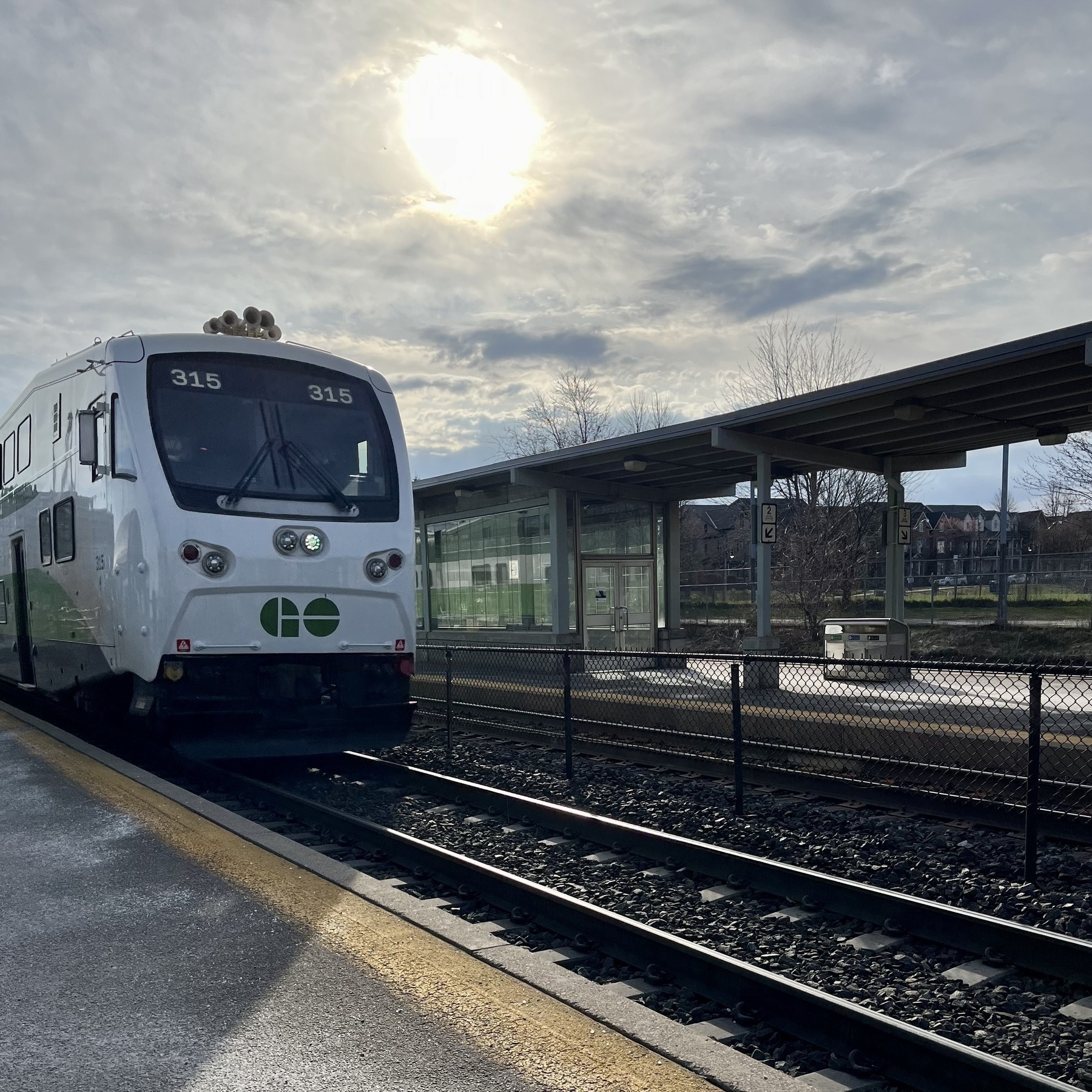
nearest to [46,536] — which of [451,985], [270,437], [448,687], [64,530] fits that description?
[64,530]

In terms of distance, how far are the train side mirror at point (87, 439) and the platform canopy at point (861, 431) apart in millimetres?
8429

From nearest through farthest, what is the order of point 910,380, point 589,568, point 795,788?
point 795,788
point 910,380
point 589,568

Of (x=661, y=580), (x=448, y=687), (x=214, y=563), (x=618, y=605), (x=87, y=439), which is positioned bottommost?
(x=448, y=687)

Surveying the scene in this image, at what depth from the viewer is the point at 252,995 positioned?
412cm

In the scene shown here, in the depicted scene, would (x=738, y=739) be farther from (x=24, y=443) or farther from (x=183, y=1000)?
(x=24, y=443)

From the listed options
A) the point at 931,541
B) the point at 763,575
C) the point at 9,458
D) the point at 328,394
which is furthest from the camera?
the point at 931,541

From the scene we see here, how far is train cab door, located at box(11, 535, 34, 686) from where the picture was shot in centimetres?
1238

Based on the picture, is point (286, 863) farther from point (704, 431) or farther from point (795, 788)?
point (704, 431)

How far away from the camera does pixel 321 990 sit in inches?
163

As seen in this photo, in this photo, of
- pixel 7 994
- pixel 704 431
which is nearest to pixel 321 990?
pixel 7 994

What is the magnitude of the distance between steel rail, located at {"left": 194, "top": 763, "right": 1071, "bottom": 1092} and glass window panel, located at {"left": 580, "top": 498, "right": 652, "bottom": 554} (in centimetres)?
1374

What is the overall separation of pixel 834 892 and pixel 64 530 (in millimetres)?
8147

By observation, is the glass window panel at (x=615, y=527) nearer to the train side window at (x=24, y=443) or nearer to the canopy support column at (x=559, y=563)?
the canopy support column at (x=559, y=563)

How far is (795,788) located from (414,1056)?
5682 mm
